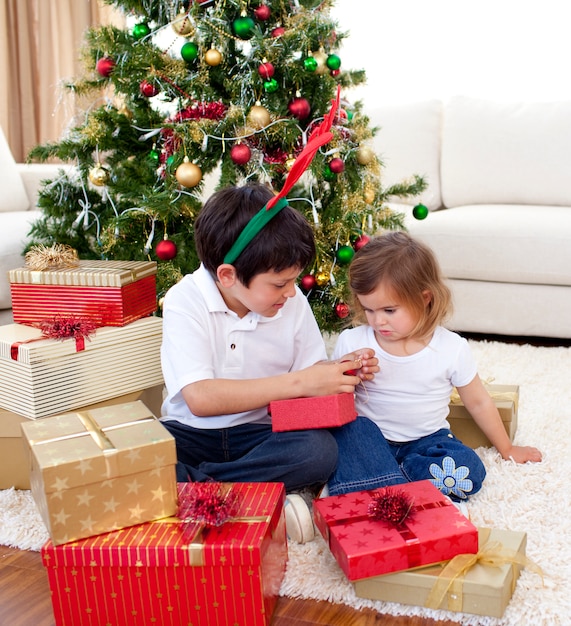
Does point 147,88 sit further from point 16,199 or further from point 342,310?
point 16,199

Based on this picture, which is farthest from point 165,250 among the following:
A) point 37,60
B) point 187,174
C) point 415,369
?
point 37,60

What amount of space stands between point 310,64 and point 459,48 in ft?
6.78

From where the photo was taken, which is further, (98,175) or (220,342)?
(98,175)

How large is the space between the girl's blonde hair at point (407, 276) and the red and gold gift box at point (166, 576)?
1.96ft

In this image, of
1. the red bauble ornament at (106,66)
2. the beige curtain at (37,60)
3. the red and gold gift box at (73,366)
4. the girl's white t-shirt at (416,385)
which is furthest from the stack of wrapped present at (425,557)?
the beige curtain at (37,60)

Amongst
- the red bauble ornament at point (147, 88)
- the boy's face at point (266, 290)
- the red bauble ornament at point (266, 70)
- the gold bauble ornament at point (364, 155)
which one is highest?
the red bauble ornament at point (266, 70)

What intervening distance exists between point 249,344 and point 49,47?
10.9 ft

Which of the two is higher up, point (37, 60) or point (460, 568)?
point (37, 60)

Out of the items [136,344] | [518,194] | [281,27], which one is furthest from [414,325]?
[518,194]

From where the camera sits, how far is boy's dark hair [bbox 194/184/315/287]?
53.4 inches

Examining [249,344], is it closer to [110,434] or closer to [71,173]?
[110,434]

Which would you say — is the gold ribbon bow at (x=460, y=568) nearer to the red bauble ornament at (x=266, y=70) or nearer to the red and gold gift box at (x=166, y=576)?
the red and gold gift box at (x=166, y=576)

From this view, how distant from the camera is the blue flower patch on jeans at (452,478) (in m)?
1.44

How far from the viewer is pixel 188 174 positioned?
6.00 ft
